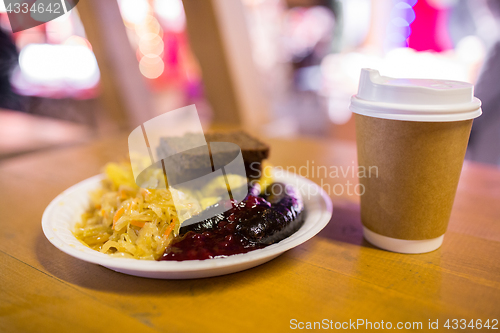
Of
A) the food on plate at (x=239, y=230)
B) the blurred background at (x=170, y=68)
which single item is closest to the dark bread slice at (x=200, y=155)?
the food on plate at (x=239, y=230)

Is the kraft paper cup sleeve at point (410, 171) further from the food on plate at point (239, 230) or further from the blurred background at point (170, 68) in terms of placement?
the blurred background at point (170, 68)

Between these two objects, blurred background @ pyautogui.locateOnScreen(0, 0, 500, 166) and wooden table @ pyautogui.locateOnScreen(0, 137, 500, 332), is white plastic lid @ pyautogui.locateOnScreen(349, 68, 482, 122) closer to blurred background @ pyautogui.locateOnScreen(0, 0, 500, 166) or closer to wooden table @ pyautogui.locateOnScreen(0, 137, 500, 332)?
wooden table @ pyautogui.locateOnScreen(0, 137, 500, 332)

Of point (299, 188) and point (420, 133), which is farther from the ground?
point (420, 133)

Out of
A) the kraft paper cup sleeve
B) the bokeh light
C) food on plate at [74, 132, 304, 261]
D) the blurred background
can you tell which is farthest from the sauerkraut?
the bokeh light

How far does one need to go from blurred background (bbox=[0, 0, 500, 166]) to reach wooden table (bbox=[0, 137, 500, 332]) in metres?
2.04

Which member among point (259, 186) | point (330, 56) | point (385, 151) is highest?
point (385, 151)

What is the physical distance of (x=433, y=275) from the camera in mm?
937

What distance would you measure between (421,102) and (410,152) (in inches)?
5.3

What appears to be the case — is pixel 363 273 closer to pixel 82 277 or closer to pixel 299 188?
pixel 299 188

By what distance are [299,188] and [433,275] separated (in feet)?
1.85

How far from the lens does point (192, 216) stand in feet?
3.48

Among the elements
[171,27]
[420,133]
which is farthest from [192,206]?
[171,27]

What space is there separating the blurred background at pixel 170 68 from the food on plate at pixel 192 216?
178 cm

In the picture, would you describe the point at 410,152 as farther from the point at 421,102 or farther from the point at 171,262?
the point at 171,262
